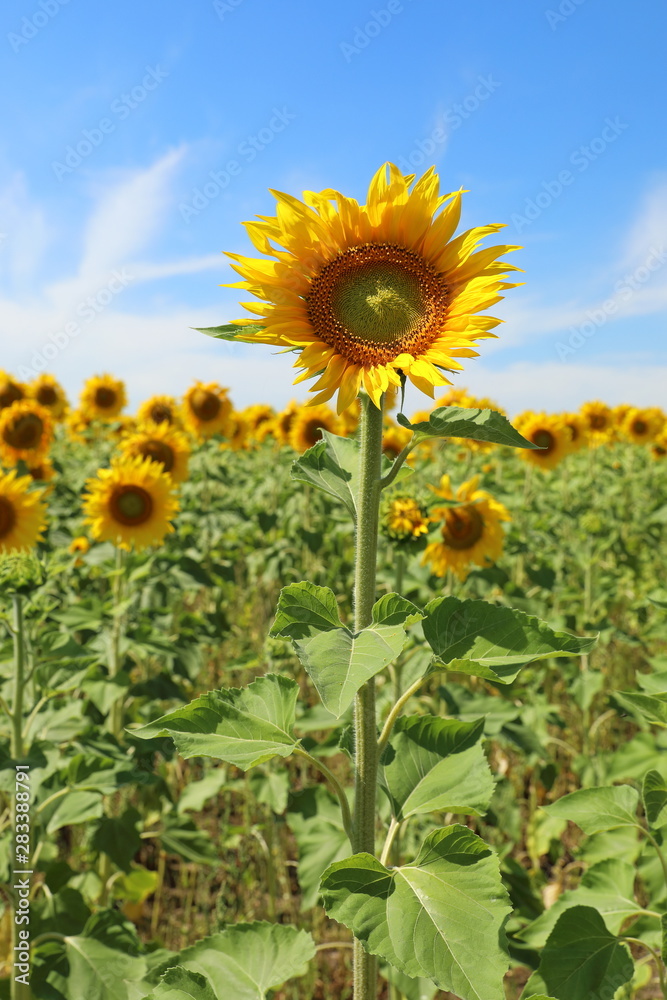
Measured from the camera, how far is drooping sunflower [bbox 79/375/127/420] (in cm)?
880

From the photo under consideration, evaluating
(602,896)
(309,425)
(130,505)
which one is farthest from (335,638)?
(309,425)

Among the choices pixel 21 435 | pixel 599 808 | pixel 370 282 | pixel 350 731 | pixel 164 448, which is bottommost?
pixel 599 808

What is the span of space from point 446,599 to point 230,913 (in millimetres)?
2500

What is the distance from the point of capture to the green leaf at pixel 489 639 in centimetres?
112

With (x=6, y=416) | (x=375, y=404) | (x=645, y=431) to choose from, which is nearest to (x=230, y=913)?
(x=375, y=404)

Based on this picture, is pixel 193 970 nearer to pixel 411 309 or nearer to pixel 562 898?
pixel 562 898

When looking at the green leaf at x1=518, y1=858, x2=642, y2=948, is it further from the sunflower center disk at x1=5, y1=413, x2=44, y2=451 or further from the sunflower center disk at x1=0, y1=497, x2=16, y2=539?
the sunflower center disk at x1=5, y1=413, x2=44, y2=451

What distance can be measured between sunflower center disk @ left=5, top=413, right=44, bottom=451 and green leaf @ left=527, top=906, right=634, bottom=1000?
6069 mm

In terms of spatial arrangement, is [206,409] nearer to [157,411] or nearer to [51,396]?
[157,411]

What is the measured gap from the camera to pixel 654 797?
1.43 m

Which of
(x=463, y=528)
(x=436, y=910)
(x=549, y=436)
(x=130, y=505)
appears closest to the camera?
(x=436, y=910)

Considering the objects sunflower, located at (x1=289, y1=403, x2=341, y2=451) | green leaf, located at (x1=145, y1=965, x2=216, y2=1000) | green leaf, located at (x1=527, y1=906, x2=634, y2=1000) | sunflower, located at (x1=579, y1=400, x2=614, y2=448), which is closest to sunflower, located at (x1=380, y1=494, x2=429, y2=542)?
green leaf, located at (x1=527, y1=906, x2=634, y2=1000)

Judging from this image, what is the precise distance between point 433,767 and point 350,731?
17cm

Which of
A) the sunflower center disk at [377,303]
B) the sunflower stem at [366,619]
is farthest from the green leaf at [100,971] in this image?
the sunflower center disk at [377,303]
